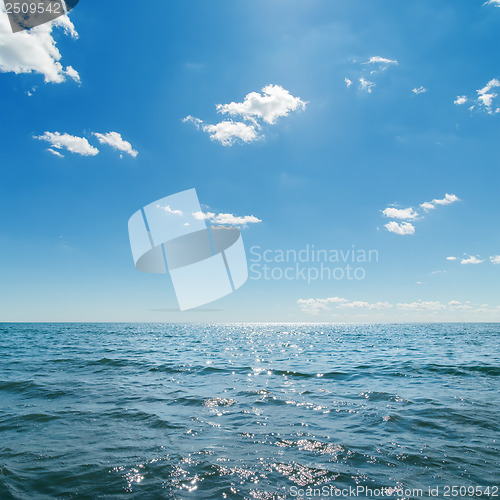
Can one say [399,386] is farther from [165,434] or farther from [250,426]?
[165,434]

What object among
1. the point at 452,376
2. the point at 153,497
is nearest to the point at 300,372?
the point at 452,376

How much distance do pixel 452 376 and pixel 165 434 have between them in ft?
45.2

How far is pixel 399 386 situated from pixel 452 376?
4.05 meters

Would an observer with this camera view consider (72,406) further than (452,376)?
No

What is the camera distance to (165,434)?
23.8 feet

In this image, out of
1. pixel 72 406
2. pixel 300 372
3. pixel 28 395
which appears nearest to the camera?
pixel 72 406

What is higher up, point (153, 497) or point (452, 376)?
point (153, 497)

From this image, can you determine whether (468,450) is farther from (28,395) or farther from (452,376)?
(28,395)

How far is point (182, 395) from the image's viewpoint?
11047 mm

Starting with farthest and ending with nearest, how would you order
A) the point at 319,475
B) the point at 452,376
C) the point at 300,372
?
the point at 300,372, the point at 452,376, the point at 319,475

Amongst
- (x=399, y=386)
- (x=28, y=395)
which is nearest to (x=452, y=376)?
(x=399, y=386)

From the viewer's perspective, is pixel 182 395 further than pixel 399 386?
No

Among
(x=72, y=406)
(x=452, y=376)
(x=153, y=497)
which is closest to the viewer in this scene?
(x=153, y=497)

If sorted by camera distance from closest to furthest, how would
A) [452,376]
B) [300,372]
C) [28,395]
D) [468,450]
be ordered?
[468,450]
[28,395]
[452,376]
[300,372]
